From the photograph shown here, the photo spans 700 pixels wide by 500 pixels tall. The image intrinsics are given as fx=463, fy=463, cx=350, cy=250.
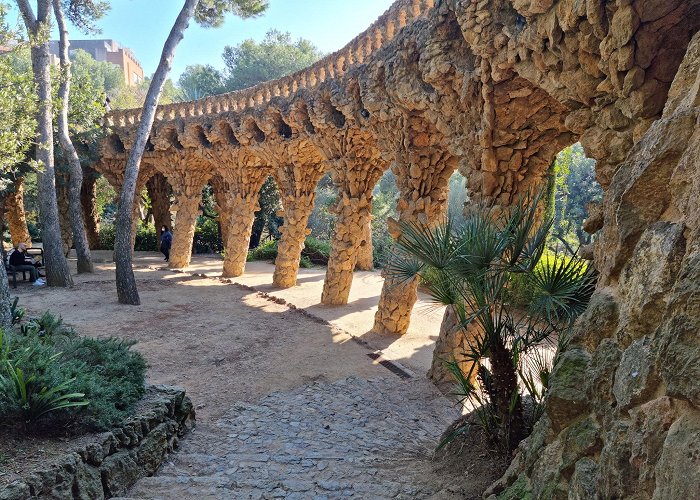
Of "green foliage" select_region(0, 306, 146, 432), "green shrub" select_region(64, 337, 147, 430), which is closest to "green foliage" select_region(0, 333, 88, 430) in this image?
"green foliage" select_region(0, 306, 146, 432)

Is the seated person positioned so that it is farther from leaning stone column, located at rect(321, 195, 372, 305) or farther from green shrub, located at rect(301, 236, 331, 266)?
green shrub, located at rect(301, 236, 331, 266)

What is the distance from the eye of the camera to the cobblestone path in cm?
331

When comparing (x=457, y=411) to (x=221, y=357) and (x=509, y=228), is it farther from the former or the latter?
(x=221, y=357)

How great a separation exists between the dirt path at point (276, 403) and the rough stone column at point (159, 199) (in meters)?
10.0

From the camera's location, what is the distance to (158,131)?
16000 mm

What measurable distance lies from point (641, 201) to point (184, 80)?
4264 centimetres

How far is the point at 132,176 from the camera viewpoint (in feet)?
37.1

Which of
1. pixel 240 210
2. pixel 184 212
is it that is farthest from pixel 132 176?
pixel 184 212

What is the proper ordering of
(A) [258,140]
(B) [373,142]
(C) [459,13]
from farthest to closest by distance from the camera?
(A) [258,140] < (B) [373,142] < (C) [459,13]

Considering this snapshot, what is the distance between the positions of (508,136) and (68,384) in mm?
5143

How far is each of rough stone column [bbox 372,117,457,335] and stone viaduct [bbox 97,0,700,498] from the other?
25mm

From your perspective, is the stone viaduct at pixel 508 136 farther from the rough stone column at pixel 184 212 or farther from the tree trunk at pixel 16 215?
the tree trunk at pixel 16 215

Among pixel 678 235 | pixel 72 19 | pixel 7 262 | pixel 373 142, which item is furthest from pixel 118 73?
pixel 678 235

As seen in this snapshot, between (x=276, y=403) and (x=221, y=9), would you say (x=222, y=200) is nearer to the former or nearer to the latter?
(x=221, y=9)
